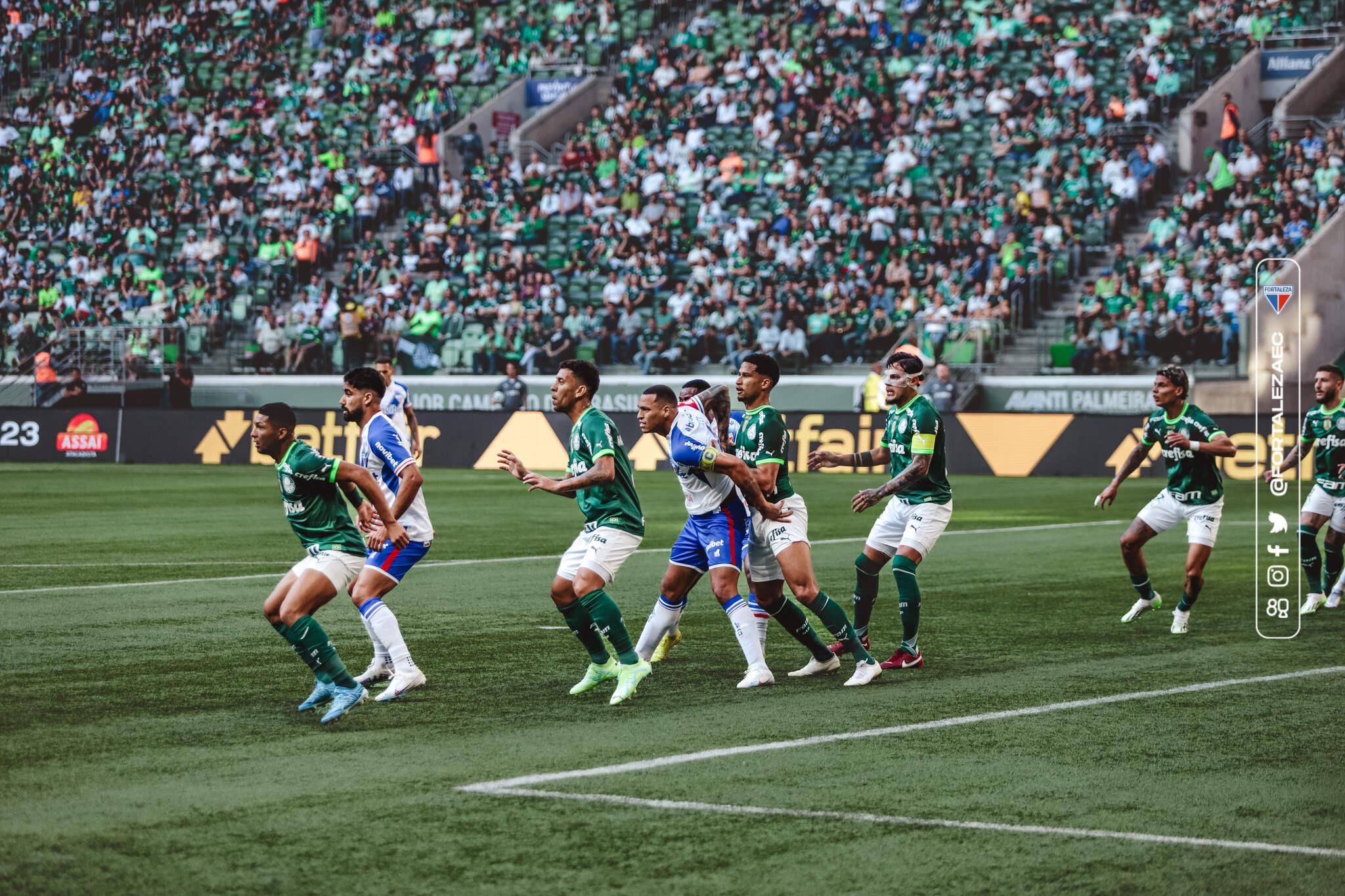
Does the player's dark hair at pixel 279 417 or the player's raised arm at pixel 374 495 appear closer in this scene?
the player's raised arm at pixel 374 495

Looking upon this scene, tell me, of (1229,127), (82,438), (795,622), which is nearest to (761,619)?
(795,622)

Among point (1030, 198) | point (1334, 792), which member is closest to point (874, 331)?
point (1030, 198)

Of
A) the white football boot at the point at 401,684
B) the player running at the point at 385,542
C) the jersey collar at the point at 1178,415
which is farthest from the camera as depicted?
the jersey collar at the point at 1178,415

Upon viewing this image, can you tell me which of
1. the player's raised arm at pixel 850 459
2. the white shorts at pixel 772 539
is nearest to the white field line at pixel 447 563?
the player's raised arm at pixel 850 459

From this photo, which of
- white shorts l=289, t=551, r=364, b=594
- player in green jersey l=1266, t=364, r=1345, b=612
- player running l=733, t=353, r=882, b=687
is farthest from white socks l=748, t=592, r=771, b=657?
player in green jersey l=1266, t=364, r=1345, b=612

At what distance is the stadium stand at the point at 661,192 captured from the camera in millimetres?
35000

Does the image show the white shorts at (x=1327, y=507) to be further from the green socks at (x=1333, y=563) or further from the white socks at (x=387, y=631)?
the white socks at (x=387, y=631)

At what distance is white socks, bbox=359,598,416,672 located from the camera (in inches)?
376

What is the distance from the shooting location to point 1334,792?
7.27 meters

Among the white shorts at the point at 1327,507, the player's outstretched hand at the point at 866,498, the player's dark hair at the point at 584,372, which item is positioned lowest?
the white shorts at the point at 1327,507

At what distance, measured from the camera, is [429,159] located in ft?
147

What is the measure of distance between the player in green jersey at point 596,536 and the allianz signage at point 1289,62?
3239 centimetres

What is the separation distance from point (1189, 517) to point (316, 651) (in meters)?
7.21

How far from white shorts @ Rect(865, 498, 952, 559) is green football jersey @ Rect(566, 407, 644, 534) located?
2110 millimetres
